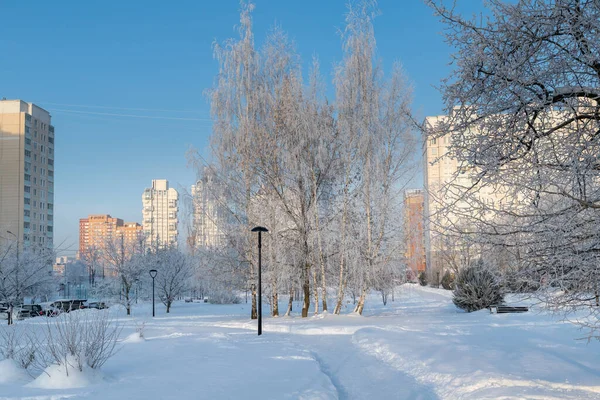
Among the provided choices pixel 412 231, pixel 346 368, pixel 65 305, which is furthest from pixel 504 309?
pixel 65 305

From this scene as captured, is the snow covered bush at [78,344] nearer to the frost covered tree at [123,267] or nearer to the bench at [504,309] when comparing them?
the bench at [504,309]

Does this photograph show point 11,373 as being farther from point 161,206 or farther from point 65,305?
point 161,206

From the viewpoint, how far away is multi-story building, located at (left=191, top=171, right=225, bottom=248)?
25844mm

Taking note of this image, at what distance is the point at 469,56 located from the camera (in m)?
6.52

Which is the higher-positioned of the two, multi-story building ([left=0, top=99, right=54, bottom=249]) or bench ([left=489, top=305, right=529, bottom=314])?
multi-story building ([left=0, top=99, right=54, bottom=249])

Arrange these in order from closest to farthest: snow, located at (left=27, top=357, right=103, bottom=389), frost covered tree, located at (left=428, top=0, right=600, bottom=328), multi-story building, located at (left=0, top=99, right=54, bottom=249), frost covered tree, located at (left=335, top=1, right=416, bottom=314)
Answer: frost covered tree, located at (left=428, top=0, right=600, bottom=328) → snow, located at (left=27, top=357, right=103, bottom=389) → frost covered tree, located at (left=335, top=1, right=416, bottom=314) → multi-story building, located at (left=0, top=99, right=54, bottom=249)

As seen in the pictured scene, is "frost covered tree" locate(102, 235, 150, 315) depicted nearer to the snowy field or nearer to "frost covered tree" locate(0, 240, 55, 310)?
"frost covered tree" locate(0, 240, 55, 310)

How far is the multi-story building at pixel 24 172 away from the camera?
82750 mm

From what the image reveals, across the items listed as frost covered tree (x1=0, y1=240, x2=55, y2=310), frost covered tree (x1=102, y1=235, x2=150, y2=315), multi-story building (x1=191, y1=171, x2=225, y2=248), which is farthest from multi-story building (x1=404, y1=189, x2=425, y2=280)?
frost covered tree (x1=102, y1=235, x2=150, y2=315)

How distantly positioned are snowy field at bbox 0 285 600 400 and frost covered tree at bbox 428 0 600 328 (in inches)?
116

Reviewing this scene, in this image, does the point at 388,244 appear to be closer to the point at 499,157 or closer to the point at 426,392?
the point at 426,392

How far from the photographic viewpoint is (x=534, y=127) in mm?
6156

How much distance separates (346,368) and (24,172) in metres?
85.0

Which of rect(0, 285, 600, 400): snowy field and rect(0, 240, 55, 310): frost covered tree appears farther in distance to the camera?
rect(0, 240, 55, 310): frost covered tree
